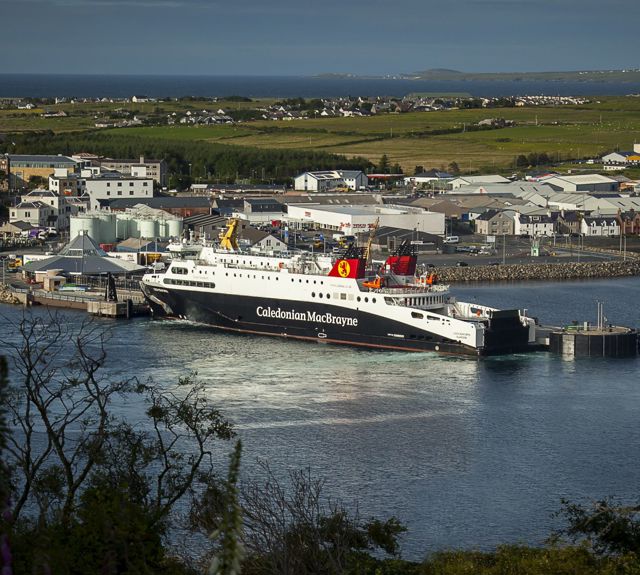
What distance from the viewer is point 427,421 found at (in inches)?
546

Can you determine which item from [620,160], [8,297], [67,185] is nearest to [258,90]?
[620,160]

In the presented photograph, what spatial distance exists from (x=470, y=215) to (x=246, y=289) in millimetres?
13667

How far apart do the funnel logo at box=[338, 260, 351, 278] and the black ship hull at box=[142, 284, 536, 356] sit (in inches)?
18.5

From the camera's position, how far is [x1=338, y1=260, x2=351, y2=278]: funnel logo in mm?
18922

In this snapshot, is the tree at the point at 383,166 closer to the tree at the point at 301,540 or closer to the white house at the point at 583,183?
the white house at the point at 583,183

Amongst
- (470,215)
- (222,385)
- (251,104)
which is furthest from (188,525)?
(251,104)

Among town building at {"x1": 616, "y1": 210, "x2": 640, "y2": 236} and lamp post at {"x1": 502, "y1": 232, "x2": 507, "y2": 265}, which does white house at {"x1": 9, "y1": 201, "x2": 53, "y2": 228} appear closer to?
lamp post at {"x1": 502, "y1": 232, "x2": 507, "y2": 265}

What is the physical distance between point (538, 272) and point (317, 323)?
7.93 metres

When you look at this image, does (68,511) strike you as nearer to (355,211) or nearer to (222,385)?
(222,385)

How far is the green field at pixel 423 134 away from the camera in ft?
156

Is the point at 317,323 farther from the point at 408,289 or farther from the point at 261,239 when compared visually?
the point at 261,239

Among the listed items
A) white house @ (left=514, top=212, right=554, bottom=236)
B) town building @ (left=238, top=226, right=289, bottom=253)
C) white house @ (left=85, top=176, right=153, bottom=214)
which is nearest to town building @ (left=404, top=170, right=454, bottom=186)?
white house @ (left=514, top=212, right=554, bottom=236)

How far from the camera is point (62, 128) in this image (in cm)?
5325

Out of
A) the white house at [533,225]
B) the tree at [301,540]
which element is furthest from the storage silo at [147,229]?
the tree at [301,540]
